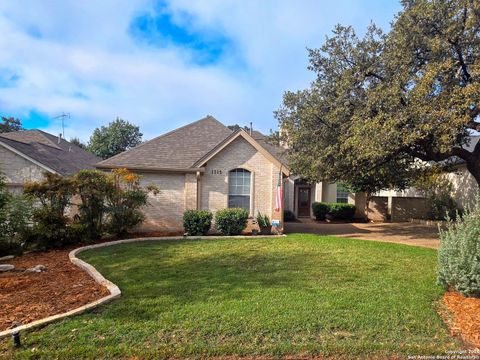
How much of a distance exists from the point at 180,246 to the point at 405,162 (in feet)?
40.9

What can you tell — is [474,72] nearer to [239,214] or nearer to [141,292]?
[239,214]

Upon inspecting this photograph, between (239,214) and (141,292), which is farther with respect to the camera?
(239,214)

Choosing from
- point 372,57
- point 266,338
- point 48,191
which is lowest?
point 266,338

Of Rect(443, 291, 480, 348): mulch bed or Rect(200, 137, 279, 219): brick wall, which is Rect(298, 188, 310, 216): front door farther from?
Rect(443, 291, 480, 348): mulch bed

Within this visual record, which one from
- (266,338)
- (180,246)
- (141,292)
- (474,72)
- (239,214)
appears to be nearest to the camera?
(266,338)

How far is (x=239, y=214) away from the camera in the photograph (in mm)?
12680

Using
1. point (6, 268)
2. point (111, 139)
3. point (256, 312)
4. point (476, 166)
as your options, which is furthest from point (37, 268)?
point (111, 139)

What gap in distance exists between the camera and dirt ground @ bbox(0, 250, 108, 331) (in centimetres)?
471

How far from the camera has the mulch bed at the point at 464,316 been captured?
162 inches

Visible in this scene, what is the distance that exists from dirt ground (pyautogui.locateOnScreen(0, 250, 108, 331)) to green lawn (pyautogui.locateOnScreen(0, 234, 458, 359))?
1.65 feet

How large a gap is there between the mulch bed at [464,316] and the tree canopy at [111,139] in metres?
42.7

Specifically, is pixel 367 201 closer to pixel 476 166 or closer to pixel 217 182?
pixel 476 166

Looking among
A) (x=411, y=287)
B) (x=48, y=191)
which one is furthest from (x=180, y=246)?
(x=411, y=287)

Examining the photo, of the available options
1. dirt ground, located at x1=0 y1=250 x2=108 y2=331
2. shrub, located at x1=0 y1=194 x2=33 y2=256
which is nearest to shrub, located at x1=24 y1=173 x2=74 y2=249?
shrub, located at x1=0 y1=194 x2=33 y2=256
